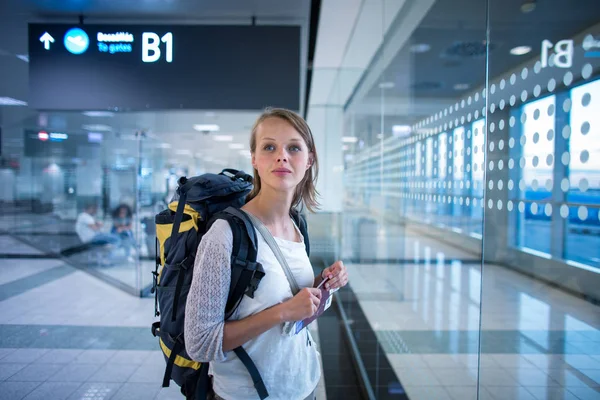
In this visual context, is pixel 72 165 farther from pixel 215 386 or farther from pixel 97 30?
pixel 215 386

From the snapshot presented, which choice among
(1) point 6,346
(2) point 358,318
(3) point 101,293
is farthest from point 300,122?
(3) point 101,293

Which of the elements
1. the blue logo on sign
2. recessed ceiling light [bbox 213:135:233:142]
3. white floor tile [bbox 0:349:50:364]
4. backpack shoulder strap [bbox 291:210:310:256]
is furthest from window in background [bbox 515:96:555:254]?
recessed ceiling light [bbox 213:135:233:142]

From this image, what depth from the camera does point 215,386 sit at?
1.30 metres

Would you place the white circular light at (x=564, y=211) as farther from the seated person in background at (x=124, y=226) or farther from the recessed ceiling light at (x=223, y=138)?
the recessed ceiling light at (x=223, y=138)

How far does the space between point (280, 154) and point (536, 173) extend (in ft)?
2.72

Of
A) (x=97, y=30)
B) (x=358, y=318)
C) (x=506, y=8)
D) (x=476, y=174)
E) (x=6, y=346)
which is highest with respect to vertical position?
(x=97, y=30)

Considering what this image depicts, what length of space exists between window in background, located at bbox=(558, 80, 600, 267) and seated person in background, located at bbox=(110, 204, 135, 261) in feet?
26.0

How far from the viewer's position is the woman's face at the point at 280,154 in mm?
1286

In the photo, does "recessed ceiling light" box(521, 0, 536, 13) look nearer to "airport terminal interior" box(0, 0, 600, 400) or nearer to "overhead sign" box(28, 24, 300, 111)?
"airport terminal interior" box(0, 0, 600, 400)

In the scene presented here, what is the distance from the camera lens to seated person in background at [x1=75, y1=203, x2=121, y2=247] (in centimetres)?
823

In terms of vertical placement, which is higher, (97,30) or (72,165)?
(97,30)

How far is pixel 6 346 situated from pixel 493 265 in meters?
3.17

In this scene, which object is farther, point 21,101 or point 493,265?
point 21,101

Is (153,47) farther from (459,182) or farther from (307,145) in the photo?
(459,182)
